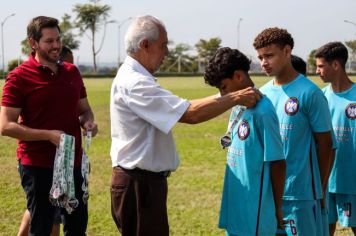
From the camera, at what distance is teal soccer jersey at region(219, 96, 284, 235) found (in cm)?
324

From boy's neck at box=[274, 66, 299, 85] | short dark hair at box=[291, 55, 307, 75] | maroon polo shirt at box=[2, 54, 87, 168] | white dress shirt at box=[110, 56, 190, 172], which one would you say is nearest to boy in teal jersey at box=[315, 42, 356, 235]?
short dark hair at box=[291, 55, 307, 75]

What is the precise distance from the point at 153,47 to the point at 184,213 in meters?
3.56

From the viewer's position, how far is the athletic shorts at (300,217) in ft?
12.5

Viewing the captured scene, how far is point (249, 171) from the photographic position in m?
3.30

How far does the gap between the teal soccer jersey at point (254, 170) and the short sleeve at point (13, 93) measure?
5.34ft

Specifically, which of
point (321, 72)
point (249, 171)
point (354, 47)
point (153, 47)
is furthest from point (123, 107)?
point (354, 47)

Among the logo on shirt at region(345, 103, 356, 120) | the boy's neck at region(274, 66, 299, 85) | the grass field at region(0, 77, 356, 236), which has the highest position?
the boy's neck at region(274, 66, 299, 85)

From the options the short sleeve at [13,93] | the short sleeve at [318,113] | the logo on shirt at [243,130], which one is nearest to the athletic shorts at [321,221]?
the short sleeve at [318,113]

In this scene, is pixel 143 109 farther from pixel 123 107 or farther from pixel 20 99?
pixel 20 99

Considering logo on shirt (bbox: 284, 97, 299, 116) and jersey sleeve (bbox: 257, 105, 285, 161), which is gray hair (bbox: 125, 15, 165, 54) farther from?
logo on shirt (bbox: 284, 97, 299, 116)

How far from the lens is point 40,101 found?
13.5ft

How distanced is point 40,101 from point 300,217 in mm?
2012

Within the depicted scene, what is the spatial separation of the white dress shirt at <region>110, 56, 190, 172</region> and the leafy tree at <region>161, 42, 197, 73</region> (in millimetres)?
77447

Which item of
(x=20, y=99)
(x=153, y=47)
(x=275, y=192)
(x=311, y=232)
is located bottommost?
(x=311, y=232)
